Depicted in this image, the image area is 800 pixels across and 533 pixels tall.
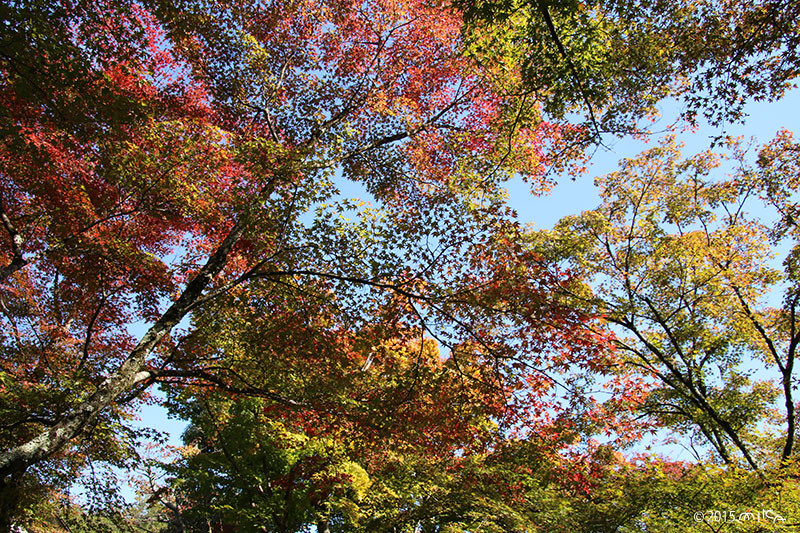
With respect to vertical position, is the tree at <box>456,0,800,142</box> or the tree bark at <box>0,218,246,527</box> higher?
the tree at <box>456,0,800,142</box>

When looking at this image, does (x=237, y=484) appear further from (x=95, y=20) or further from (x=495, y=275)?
(x=95, y=20)

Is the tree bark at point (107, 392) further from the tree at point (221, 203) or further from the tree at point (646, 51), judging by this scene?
the tree at point (646, 51)

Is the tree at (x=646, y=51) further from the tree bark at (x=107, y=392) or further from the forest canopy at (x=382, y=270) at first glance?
the tree bark at (x=107, y=392)

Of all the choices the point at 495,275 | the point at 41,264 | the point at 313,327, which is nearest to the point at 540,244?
the point at 495,275

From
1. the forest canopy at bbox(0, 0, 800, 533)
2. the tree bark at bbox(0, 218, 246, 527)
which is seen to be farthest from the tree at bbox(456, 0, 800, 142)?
the tree bark at bbox(0, 218, 246, 527)

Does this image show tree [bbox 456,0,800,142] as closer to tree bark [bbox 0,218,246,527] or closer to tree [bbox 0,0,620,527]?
tree [bbox 0,0,620,527]

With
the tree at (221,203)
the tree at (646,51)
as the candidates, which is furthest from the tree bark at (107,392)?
the tree at (646,51)

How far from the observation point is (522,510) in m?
10.1

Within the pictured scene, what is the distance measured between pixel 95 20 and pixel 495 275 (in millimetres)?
6833

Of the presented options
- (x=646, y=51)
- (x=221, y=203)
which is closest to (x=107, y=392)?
(x=221, y=203)

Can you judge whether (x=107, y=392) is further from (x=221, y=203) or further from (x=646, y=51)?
(x=646, y=51)

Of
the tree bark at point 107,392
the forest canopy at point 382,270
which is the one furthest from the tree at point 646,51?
the tree bark at point 107,392

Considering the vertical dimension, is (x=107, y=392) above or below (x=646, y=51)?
below

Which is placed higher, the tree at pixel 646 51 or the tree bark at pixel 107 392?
the tree at pixel 646 51
